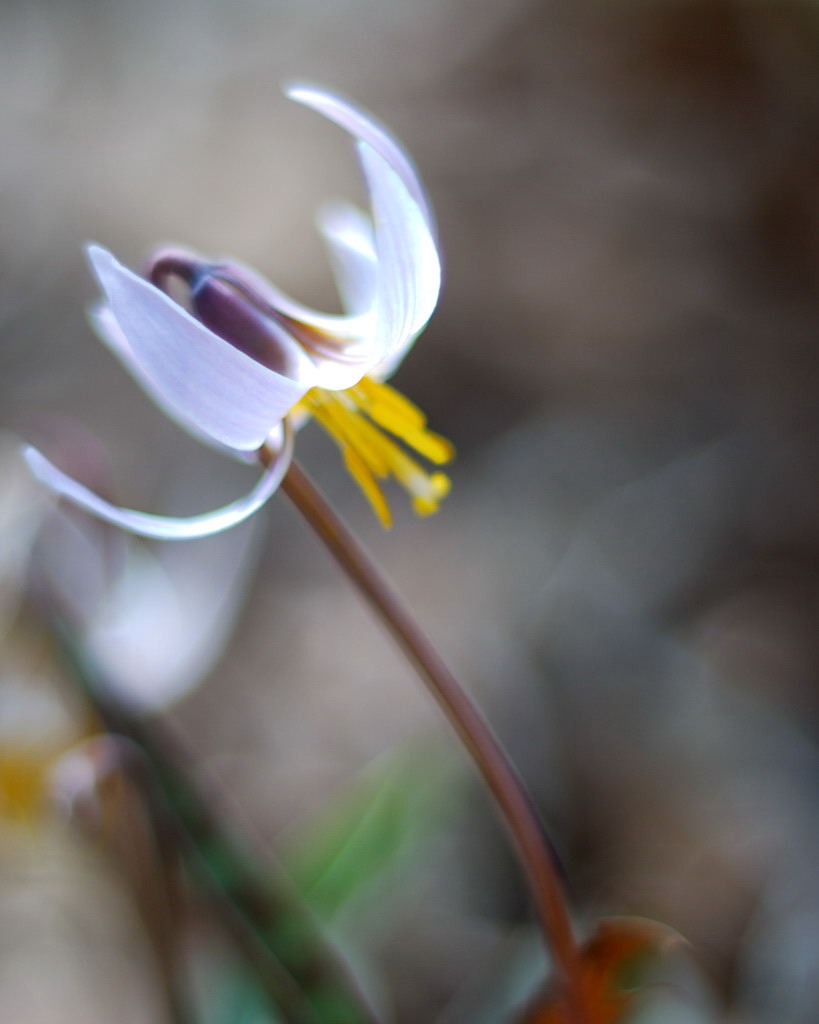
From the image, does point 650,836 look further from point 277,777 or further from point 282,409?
point 282,409

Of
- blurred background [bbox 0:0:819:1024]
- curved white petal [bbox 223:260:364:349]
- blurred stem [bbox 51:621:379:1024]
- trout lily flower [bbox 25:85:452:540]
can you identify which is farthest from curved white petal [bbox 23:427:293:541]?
blurred background [bbox 0:0:819:1024]

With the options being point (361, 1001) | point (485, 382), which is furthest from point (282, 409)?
point (485, 382)

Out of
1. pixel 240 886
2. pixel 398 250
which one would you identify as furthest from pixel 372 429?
pixel 240 886

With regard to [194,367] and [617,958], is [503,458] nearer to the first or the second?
[617,958]

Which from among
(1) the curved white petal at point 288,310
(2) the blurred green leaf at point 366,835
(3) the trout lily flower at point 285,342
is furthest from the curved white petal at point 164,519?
(2) the blurred green leaf at point 366,835

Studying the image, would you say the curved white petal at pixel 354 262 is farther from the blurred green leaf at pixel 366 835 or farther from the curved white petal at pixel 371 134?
the blurred green leaf at pixel 366 835

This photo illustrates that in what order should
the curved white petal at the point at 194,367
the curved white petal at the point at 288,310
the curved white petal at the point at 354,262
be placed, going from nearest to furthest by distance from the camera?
the curved white petal at the point at 194,367 < the curved white petal at the point at 288,310 < the curved white petal at the point at 354,262

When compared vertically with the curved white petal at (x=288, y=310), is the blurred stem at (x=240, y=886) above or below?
below
